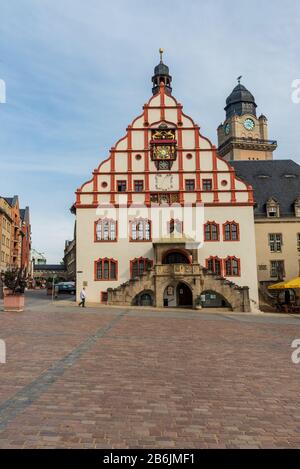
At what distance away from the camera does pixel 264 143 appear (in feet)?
229

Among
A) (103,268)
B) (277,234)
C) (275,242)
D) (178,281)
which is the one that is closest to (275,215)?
(277,234)

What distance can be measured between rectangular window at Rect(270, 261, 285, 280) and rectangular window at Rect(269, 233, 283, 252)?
4.60 feet

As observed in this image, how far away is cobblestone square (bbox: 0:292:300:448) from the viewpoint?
18.4ft

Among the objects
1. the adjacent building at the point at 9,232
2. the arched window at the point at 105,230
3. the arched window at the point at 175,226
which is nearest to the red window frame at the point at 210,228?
the arched window at the point at 175,226

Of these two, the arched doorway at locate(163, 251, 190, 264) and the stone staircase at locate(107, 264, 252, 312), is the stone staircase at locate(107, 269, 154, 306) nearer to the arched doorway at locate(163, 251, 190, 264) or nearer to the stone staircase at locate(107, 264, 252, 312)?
the stone staircase at locate(107, 264, 252, 312)

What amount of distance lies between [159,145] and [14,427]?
112ft

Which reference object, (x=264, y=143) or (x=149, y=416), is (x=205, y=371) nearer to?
(x=149, y=416)

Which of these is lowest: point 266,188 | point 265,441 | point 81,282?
point 265,441

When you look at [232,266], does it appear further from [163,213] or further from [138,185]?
[138,185]

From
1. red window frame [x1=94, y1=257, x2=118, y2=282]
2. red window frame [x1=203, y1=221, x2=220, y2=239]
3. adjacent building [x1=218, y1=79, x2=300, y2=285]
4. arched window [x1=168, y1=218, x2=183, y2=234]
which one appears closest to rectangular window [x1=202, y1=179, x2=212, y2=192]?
red window frame [x1=203, y1=221, x2=220, y2=239]

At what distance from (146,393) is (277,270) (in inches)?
1481

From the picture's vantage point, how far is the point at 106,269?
36.5m
